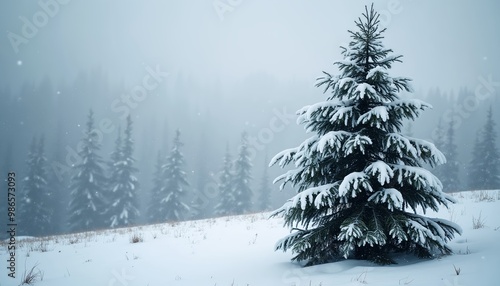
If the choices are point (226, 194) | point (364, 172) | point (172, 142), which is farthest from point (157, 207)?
point (364, 172)

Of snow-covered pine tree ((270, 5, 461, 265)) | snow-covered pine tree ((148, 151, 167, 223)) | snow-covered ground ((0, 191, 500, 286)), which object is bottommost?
snow-covered pine tree ((148, 151, 167, 223))

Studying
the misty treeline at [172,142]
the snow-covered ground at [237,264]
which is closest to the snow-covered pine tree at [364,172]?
the snow-covered ground at [237,264]

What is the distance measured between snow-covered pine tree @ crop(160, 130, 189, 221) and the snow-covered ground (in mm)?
29722

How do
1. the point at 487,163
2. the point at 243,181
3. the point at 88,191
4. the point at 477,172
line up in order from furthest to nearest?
the point at 243,181
the point at 477,172
the point at 487,163
the point at 88,191

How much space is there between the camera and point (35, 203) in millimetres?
36281

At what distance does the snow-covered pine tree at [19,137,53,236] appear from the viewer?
118 feet

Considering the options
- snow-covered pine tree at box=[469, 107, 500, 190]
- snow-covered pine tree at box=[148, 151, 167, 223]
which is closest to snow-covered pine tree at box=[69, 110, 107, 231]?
snow-covered pine tree at box=[148, 151, 167, 223]

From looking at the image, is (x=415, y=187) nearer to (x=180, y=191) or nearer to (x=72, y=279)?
(x=72, y=279)

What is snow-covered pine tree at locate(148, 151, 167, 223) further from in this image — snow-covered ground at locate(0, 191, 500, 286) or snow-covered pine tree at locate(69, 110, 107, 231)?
snow-covered ground at locate(0, 191, 500, 286)

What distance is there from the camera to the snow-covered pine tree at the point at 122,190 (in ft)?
118

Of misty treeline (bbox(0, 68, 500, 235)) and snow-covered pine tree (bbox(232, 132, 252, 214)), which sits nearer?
misty treeline (bbox(0, 68, 500, 235))

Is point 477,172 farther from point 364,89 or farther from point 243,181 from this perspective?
point 364,89

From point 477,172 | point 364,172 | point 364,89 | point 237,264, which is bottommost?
point 237,264

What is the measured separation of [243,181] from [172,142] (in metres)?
27.0
